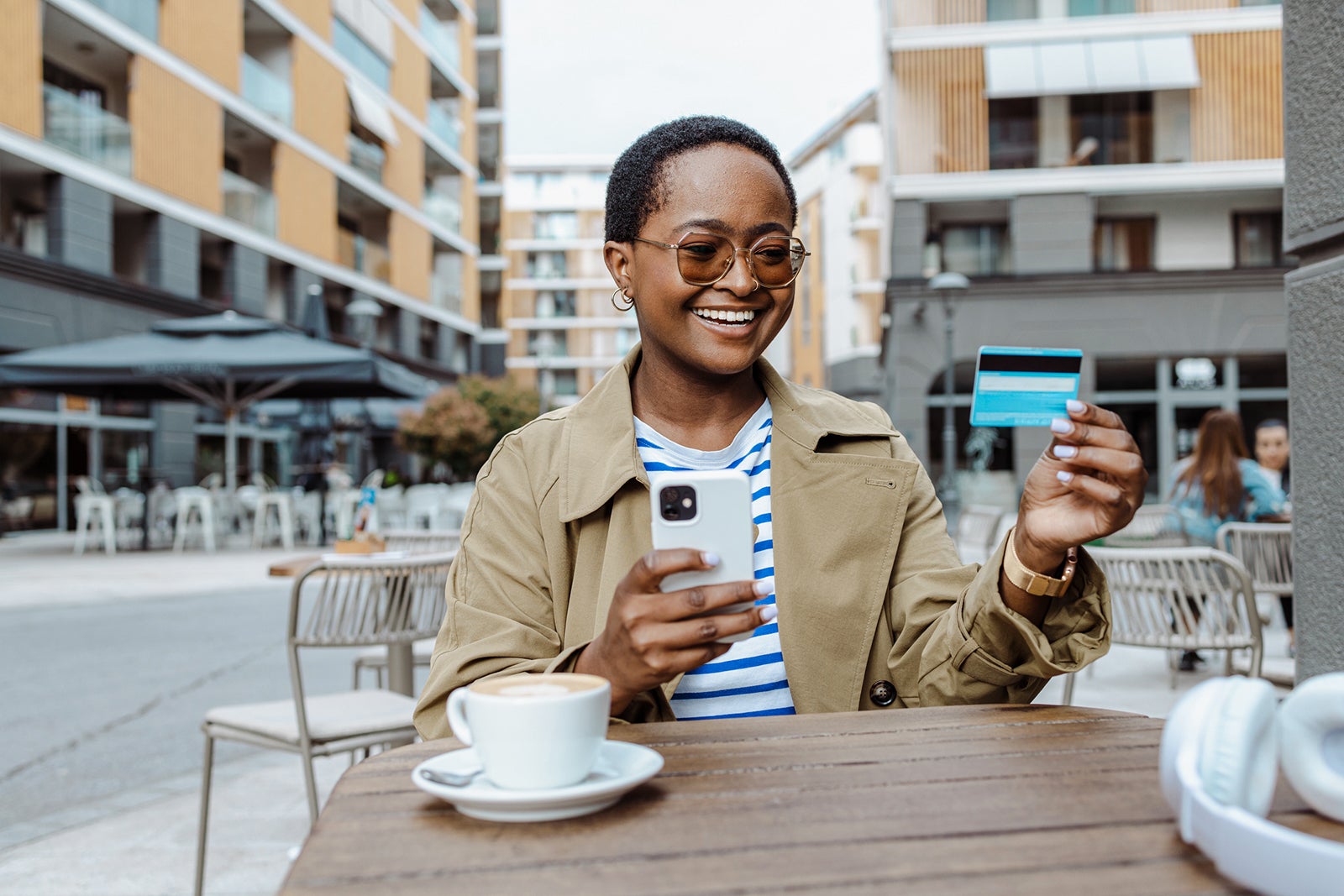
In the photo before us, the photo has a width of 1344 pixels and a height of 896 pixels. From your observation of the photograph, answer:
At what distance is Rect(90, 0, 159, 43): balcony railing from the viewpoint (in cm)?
1700

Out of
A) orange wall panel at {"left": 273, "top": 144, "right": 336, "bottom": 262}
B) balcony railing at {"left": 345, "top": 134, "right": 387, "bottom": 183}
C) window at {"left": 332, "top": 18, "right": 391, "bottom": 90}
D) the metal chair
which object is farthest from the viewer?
balcony railing at {"left": 345, "top": 134, "right": 387, "bottom": 183}

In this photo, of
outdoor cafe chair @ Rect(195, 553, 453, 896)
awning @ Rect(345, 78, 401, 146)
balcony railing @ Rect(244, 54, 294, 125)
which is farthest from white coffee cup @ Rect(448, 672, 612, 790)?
awning @ Rect(345, 78, 401, 146)

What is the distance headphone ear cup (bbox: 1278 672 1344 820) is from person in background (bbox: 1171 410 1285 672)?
5.76m

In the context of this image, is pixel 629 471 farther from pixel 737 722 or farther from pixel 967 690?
pixel 967 690

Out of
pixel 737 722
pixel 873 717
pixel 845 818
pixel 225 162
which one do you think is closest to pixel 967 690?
pixel 873 717

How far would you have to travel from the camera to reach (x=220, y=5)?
20.0 meters

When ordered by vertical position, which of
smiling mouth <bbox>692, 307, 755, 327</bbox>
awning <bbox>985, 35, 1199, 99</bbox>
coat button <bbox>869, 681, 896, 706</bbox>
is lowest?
coat button <bbox>869, 681, 896, 706</bbox>

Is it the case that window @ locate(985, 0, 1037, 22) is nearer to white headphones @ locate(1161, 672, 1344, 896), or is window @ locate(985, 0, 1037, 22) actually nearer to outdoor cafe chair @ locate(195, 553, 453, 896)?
outdoor cafe chair @ locate(195, 553, 453, 896)

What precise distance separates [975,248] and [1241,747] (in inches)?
813

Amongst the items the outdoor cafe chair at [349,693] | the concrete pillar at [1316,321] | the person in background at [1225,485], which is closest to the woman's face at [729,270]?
the concrete pillar at [1316,321]

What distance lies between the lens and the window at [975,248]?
2022 centimetres

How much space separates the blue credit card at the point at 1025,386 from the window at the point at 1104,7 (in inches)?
797

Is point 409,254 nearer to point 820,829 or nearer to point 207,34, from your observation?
point 207,34

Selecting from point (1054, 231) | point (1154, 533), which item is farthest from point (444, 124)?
point (1154, 533)
